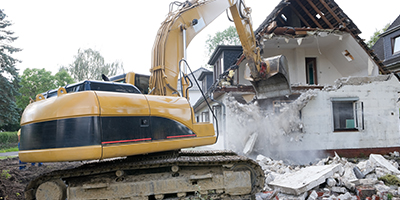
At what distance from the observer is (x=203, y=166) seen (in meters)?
4.37

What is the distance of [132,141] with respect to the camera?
3.67 m

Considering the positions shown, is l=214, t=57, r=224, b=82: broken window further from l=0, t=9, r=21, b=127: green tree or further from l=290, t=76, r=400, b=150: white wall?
l=0, t=9, r=21, b=127: green tree

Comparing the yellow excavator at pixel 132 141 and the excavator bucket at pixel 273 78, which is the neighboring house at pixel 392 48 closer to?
the excavator bucket at pixel 273 78

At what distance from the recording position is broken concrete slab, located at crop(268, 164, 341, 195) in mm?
5230

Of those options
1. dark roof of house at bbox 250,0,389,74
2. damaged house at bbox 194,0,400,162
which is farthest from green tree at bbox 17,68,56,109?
dark roof of house at bbox 250,0,389,74

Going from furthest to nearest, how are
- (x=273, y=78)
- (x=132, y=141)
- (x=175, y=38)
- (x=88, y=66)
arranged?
(x=88, y=66)
(x=273, y=78)
(x=175, y=38)
(x=132, y=141)

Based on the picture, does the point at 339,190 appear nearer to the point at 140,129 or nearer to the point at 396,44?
the point at 140,129

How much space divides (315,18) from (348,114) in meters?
4.20

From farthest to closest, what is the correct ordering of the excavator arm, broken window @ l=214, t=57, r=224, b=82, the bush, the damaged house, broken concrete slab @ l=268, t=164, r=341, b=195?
the bush, broken window @ l=214, t=57, r=224, b=82, the damaged house, broken concrete slab @ l=268, t=164, r=341, b=195, the excavator arm

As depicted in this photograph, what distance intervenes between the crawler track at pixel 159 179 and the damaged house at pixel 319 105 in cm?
511

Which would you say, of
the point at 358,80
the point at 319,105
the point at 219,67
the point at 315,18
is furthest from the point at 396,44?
the point at 219,67

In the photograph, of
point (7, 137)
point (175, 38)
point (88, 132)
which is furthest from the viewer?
point (7, 137)

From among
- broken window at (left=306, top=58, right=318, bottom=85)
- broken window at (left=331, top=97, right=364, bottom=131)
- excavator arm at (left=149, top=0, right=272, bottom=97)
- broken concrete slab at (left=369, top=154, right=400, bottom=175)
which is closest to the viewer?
excavator arm at (left=149, top=0, right=272, bottom=97)

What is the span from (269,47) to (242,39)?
5.49 metres
